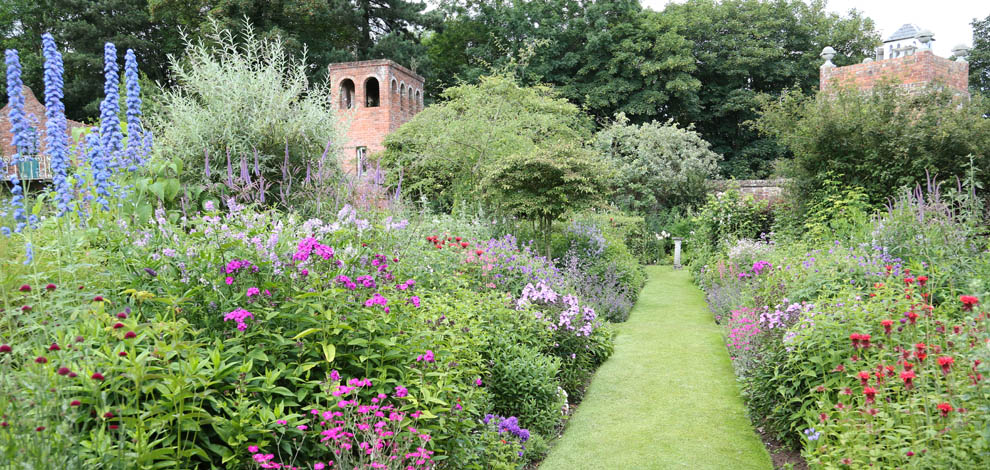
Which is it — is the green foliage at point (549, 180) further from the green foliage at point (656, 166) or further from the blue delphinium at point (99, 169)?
the green foliage at point (656, 166)

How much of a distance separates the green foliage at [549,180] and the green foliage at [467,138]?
74 centimetres

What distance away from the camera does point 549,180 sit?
31.2 feet

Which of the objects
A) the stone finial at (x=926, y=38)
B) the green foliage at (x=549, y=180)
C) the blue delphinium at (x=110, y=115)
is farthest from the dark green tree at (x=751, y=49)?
the blue delphinium at (x=110, y=115)

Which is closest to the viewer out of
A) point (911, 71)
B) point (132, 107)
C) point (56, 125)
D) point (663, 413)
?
point (56, 125)

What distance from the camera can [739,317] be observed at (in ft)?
20.3

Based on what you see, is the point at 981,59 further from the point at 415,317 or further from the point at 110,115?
the point at 110,115

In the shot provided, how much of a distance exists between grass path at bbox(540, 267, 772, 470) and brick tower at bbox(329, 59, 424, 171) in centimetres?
1237

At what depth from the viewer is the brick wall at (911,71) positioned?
43.4 feet

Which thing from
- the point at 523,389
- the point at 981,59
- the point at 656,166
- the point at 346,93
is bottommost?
the point at 523,389

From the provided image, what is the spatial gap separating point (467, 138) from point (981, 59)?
32.7 metres

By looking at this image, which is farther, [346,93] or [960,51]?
[346,93]

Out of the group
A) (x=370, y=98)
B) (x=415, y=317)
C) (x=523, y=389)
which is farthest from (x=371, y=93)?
(x=415, y=317)

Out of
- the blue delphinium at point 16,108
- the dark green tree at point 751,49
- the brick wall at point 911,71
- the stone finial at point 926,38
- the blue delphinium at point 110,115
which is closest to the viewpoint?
the blue delphinium at point 16,108

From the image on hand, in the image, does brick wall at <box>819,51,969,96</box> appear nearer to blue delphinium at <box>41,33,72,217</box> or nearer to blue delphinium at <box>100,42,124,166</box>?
blue delphinium at <box>100,42,124,166</box>
